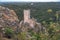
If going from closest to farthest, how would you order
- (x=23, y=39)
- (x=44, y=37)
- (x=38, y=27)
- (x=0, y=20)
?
1. (x=44, y=37)
2. (x=23, y=39)
3. (x=38, y=27)
4. (x=0, y=20)

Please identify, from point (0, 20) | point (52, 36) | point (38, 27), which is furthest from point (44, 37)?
point (0, 20)

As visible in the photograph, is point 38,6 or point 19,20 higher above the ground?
point 38,6

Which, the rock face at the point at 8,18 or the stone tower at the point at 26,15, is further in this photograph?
the rock face at the point at 8,18

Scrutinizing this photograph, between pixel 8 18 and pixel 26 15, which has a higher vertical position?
pixel 26 15

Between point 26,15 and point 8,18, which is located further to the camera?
point 8,18

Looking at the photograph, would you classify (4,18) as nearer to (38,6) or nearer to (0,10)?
(0,10)

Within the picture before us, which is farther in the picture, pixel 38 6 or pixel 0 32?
pixel 38 6

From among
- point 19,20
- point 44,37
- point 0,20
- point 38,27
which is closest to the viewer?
point 44,37

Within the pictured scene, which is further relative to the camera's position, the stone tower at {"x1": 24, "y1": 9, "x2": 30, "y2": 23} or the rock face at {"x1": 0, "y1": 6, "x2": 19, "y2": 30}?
the rock face at {"x1": 0, "y1": 6, "x2": 19, "y2": 30}
